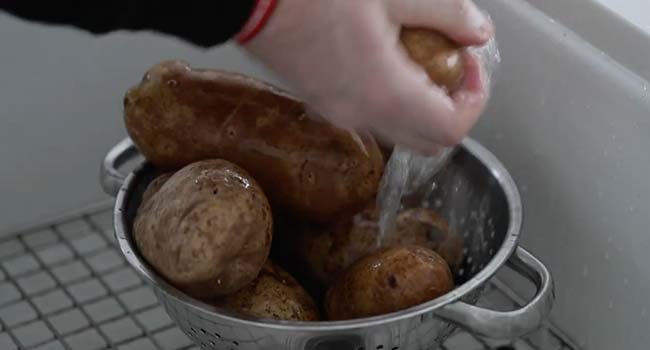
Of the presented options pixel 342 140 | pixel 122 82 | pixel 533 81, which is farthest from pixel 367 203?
pixel 122 82

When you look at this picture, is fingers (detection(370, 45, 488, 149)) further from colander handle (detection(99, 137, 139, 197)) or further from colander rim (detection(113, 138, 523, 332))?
colander handle (detection(99, 137, 139, 197))

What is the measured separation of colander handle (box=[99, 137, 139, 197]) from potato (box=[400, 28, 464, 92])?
0.78 feet

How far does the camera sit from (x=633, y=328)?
662mm

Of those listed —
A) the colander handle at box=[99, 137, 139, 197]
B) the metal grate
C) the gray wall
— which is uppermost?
the colander handle at box=[99, 137, 139, 197]

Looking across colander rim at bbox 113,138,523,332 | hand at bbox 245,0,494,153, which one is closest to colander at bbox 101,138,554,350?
colander rim at bbox 113,138,523,332

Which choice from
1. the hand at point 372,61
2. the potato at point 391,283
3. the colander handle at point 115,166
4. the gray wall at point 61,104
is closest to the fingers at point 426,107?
the hand at point 372,61

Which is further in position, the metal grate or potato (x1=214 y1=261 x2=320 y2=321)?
the metal grate

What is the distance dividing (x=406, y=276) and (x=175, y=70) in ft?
0.56

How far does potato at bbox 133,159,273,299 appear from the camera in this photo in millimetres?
543

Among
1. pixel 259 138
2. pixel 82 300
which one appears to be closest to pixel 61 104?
pixel 82 300

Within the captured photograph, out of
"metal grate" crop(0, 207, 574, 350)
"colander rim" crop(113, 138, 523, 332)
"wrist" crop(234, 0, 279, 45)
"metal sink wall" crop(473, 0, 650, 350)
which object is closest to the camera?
"wrist" crop(234, 0, 279, 45)

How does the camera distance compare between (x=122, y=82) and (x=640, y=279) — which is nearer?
(x=640, y=279)

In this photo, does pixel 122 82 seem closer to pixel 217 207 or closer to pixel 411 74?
pixel 217 207

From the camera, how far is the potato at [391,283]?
1.85ft
